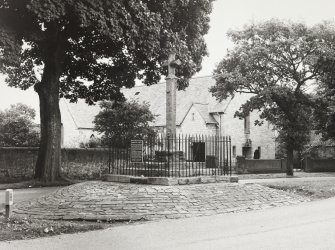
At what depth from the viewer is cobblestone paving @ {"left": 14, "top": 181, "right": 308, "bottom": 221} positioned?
11.4 meters

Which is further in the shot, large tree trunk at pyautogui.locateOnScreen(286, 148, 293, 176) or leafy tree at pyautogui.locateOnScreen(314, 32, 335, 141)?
large tree trunk at pyautogui.locateOnScreen(286, 148, 293, 176)

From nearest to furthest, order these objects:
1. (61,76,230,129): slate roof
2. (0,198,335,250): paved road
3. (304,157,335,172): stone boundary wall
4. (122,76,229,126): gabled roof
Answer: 1. (0,198,335,250): paved road
2. (304,157,335,172): stone boundary wall
3. (61,76,230,129): slate roof
4. (122,76,229,126): gabled roof

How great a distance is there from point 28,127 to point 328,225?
3162 cm

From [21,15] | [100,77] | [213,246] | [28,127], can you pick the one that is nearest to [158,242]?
[213,246]

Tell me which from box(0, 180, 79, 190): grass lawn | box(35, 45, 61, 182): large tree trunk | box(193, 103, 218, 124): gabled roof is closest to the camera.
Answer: box(0, 180, 79, 190): grass lawn

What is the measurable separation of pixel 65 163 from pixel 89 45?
7.70m

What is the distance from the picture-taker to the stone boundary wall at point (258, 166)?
36.9 m

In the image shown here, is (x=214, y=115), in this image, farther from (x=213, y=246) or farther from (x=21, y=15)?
(x=213, y=246)

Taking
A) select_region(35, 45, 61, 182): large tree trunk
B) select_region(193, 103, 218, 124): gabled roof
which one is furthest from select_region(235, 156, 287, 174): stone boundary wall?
select_region(35, 45, 61, 182): large tree trunk

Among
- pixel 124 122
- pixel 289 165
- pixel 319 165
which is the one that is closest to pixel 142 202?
pixel 124 122

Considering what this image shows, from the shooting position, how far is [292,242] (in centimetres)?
846

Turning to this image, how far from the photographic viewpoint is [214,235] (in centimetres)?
923

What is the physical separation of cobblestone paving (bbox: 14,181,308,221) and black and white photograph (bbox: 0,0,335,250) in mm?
51

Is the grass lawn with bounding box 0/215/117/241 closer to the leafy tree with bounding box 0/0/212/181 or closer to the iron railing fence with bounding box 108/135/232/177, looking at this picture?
the iron railing fence with bounding box 108/135/232/177
